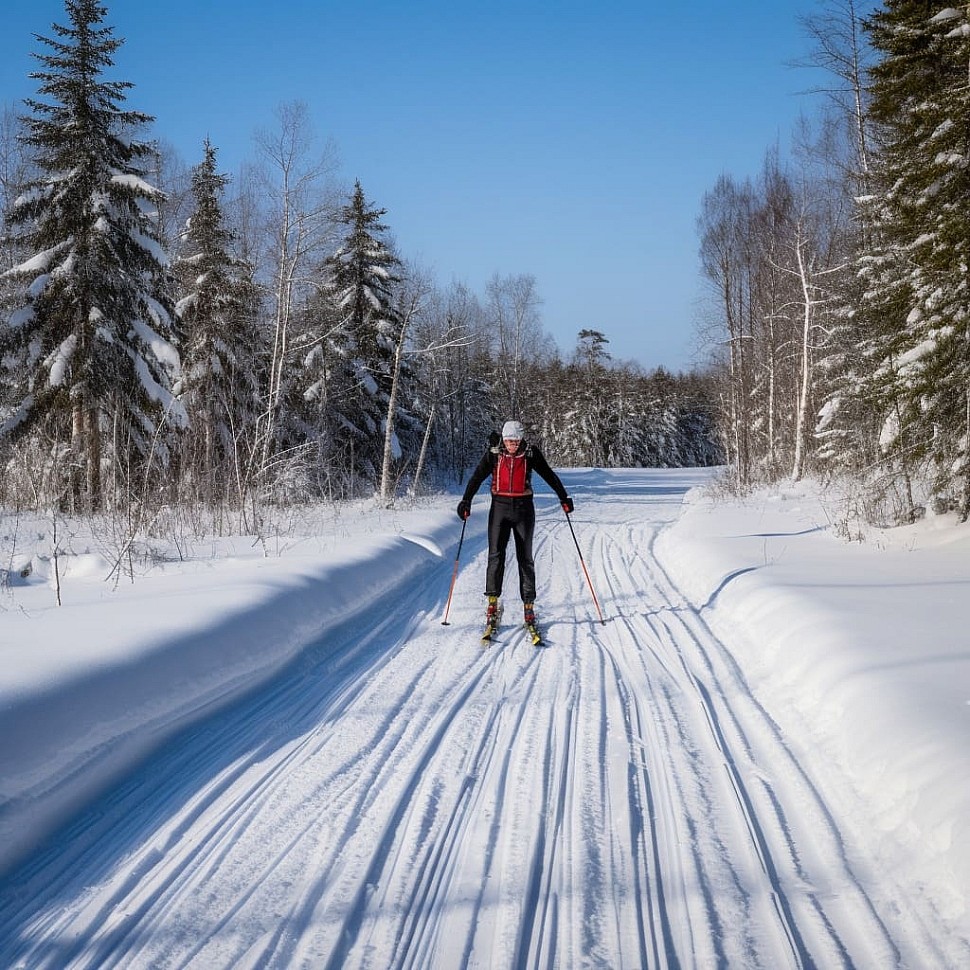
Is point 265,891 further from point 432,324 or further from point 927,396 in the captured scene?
point 432,324

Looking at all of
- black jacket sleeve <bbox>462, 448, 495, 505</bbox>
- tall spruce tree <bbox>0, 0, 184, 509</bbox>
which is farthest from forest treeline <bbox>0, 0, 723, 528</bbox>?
black jacket sleeve <bbox>462, 448, 495, 505</bbox>

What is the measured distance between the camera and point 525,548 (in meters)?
7.00

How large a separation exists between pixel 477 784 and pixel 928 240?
9800 millimetres

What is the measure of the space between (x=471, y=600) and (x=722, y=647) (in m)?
3.17

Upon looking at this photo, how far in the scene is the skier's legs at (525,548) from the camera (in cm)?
685

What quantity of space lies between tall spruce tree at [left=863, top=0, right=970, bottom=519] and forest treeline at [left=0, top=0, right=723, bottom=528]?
982 cm

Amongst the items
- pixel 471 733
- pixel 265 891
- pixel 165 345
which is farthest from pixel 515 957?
pixel 165 345

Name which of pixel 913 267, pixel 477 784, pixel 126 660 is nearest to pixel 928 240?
pixel 913 267

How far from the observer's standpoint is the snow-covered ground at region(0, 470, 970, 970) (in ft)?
8.09

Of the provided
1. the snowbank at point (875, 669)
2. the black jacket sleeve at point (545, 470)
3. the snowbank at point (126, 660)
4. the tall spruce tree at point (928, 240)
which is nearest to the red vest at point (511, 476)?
the black jacket sleeve at point (545, 470)

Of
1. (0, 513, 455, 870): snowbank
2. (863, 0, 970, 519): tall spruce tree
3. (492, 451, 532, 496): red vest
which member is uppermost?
(863, 0, 970, 519): tall spruce tree

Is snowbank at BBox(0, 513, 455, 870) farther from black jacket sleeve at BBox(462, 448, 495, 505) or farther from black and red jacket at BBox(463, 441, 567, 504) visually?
black and red jacket at BBox(463, 441, 567, 504)

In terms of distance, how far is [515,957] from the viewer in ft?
7.67

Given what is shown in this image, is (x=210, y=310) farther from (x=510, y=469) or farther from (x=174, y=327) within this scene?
(x=510, y=469)
